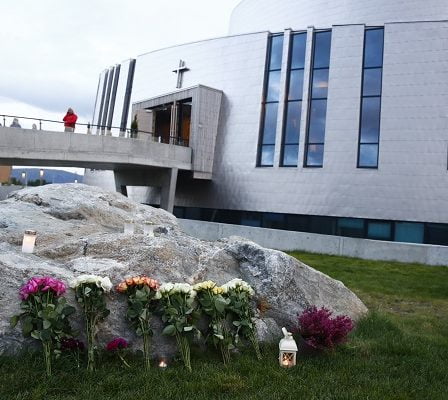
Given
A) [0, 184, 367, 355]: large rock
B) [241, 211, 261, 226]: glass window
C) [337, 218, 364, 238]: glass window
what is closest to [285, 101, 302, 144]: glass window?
[241, 211, 261, 226]: glass window

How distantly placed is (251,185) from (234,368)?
81.4 ft

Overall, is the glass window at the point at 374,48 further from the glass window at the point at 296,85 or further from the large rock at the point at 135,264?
the large rock at the point at 135,264

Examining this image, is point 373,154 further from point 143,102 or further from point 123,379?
point 123,379

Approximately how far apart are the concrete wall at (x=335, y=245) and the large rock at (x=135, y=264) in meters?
11.9

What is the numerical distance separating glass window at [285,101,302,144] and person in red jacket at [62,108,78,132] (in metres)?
12.6

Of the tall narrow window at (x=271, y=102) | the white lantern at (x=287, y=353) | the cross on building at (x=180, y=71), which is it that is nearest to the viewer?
the white lantern at (x=287, y=353)

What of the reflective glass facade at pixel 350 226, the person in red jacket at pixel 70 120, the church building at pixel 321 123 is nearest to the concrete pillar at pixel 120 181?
the church building at pixel 321 123

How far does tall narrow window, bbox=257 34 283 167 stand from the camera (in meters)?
30.0

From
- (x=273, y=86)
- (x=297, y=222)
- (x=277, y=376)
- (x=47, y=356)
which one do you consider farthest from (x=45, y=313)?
(x=273, y=86)

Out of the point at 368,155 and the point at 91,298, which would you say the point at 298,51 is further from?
the point at 91,298

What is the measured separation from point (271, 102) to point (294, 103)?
1564mm

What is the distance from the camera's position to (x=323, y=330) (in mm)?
6172

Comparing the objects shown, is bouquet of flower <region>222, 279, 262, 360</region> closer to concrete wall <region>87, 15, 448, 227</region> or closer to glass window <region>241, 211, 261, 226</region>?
concrete wall <region>87, 15, 448, 227</region>

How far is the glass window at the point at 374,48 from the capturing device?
1086 inches
